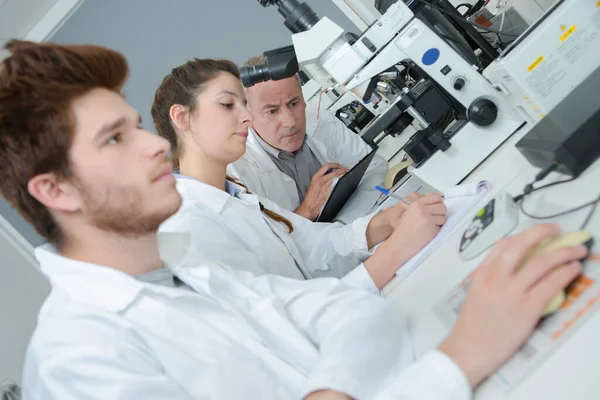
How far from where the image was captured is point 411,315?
756 millimetres

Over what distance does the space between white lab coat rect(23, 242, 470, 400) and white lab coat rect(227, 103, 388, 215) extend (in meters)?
0.96

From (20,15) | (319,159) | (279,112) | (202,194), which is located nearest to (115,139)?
(202,194)

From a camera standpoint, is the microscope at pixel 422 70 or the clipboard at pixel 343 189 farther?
the clipboard at pixel 343 189

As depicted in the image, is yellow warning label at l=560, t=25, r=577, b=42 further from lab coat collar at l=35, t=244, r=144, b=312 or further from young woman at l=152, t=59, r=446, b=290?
lab coat collar at l=35, t=244, r=144, b=312

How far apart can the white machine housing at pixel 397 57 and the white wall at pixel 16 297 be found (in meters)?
2.11

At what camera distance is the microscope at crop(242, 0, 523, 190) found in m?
1.05

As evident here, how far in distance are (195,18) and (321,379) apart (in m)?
3.24

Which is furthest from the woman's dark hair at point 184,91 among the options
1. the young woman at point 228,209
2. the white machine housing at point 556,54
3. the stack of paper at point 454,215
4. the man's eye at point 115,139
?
the white machine housing at point 556,54

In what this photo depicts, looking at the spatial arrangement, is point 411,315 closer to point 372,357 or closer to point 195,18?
point 372,357

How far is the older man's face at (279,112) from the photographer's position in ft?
6.06

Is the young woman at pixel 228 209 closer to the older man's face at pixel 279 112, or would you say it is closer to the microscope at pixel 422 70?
the microscope at pixel 422 70

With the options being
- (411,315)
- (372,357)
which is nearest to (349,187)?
(411,315)

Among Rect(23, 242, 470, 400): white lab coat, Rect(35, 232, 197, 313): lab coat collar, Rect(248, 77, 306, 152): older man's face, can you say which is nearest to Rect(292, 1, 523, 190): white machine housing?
Rect(23, 242, 470, 400): white lab coat

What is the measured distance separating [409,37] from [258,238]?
623mm
